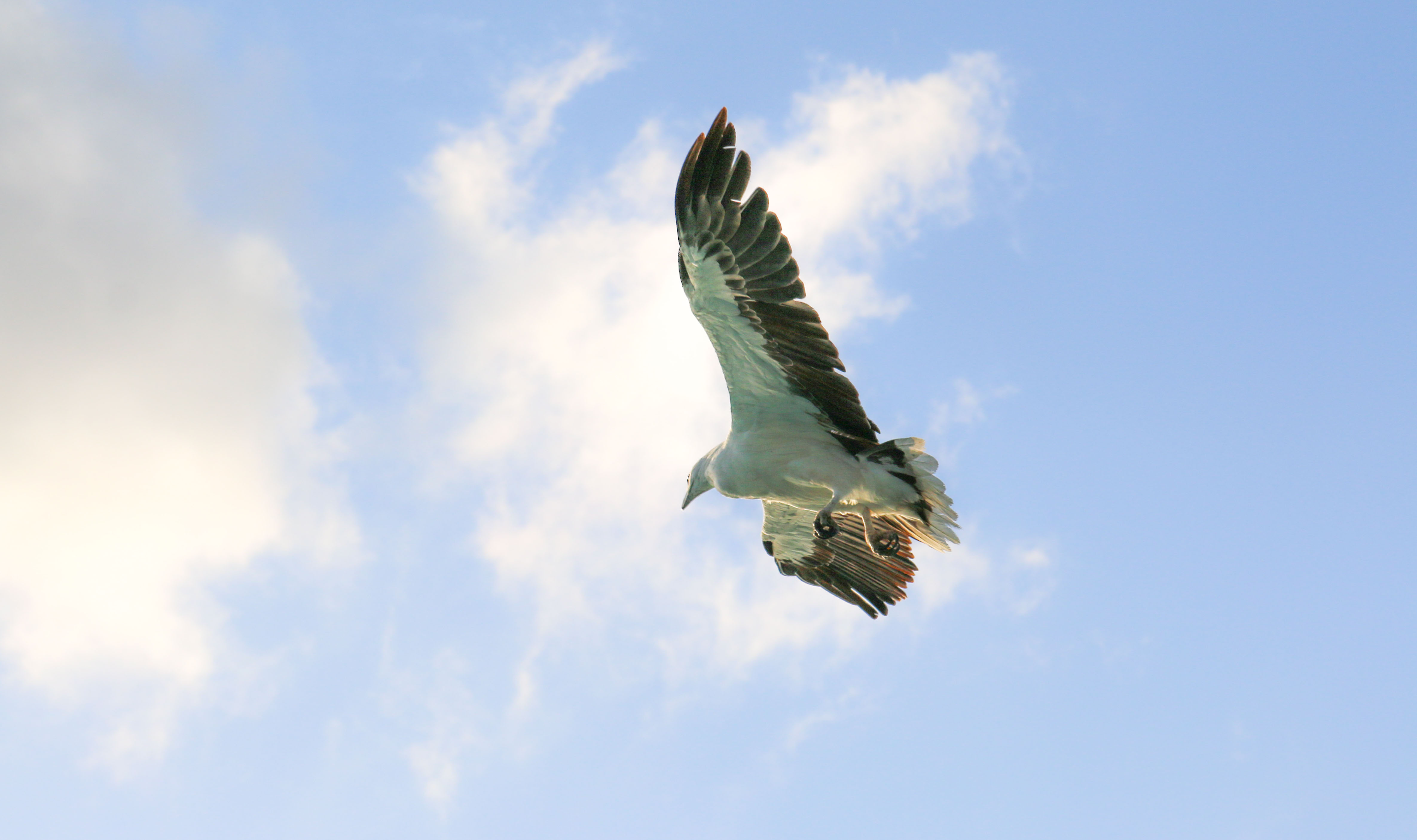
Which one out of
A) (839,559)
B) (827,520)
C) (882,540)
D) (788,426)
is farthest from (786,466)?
(839,559)

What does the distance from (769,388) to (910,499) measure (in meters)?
1.91

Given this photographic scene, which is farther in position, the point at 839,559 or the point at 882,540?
the point at 839,559

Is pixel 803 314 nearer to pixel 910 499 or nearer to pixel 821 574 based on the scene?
pixel 910 499

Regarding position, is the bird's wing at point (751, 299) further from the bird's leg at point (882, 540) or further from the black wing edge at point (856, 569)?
the black wing edge at point (856, 569)

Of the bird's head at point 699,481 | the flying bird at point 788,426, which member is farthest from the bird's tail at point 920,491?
the bird's head at point 699,481

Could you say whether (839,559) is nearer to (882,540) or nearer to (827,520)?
(882,540)

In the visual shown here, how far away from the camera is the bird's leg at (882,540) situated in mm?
12258

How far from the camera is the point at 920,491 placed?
11750 millimetres

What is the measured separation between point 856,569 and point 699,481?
2243mm

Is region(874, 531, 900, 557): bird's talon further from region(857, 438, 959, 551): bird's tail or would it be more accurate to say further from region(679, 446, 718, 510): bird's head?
region(679, 446, 718, 510): bird's head

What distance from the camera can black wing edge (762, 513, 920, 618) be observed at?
13133 mm

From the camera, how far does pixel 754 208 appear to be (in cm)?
990

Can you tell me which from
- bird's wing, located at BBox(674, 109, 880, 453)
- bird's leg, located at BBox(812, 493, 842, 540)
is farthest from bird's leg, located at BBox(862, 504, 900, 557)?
bird's wing, located at BBox(674, 109, 880, 453)

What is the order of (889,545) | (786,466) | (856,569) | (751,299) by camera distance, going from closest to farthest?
(751,299), (786,466), (889,545), (856,569)
